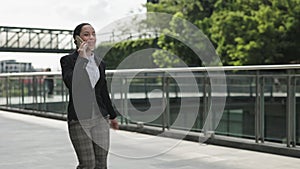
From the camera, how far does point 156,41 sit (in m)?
39.5

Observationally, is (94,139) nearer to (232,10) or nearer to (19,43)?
(232,10)

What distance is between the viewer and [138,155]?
20.9ft

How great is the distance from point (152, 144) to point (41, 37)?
4360 centimetres

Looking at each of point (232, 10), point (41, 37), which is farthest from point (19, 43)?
point (232, 10)

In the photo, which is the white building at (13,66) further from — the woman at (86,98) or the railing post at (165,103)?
the woman at (86,98)

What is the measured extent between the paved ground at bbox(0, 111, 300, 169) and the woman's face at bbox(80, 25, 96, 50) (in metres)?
2.37

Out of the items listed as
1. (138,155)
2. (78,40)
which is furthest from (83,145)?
(138,155)

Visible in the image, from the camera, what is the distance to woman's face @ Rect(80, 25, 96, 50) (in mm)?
3513

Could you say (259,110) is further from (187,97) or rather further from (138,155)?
(187,97)

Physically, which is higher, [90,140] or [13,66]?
[13,66]

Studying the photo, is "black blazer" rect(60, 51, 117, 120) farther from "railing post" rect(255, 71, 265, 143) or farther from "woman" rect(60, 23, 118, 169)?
"railing post" rect(255, 71, 265, 143)

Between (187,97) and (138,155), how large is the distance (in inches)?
110

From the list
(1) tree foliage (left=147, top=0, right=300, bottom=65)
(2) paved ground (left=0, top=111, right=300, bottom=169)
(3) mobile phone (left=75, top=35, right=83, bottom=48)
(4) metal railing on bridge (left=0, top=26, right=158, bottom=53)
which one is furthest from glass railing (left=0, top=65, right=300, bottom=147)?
(4) metal railing on bridge (left=0, top=26, right=158, bottom=53)

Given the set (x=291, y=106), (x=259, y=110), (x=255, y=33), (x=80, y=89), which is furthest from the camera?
(x=255, y=33)
